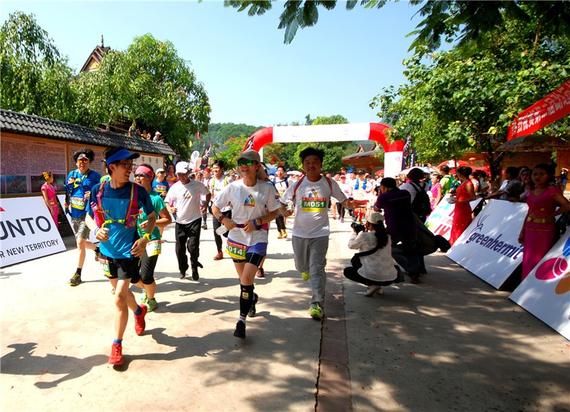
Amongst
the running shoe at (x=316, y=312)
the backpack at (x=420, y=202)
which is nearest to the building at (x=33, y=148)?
the running shoe at (x=316, y=312)

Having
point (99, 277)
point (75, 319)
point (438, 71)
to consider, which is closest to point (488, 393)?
point (75, 319)

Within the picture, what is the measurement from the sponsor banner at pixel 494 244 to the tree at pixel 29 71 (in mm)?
17113

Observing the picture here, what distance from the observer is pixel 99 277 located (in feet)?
19.6

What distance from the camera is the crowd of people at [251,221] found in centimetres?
337

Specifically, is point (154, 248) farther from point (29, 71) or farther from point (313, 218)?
point (29, 71)

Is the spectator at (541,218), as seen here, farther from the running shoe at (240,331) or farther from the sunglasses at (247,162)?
the running shoe at (240,331)

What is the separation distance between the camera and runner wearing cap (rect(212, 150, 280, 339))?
3893 millimetres

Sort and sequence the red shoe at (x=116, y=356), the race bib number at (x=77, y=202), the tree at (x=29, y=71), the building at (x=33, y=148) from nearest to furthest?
the red shoe at (x=116, y=356)
the race bib number at (x=77, y=202)
the building at (x=33, y=148)
the tree at (x=29, y=71)

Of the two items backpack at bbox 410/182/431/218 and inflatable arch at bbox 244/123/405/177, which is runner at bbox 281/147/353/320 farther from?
inflatable arch at bbox 244/123/405/177

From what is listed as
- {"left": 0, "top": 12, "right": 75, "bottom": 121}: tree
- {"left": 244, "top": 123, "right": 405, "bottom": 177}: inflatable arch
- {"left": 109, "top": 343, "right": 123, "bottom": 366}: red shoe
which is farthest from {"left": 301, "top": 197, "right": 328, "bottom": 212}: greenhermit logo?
{"left": 0, "top": 12, "right": 75, "bottom": 121}: tree

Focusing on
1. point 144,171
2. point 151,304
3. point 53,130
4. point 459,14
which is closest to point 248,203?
point 144,171

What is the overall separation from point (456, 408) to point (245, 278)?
2.12m

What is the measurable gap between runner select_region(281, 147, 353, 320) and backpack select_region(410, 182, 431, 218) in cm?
235

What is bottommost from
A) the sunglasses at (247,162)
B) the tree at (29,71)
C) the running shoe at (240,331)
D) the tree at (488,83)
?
the running shoe at (240,331)
